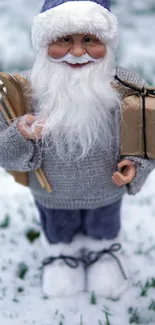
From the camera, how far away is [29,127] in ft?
3.61

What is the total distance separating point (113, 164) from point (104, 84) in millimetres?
197

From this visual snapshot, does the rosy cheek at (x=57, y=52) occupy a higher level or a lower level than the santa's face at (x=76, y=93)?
higher

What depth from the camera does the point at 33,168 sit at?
1152 millimetres

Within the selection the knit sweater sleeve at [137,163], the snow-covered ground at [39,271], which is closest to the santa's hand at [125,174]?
the knit sweater sleeve at [137,163]

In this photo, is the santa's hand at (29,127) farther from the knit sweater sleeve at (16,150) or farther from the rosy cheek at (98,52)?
the rosy cheek at (98,52)

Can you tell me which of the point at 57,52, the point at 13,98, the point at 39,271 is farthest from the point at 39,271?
the point at 57,52

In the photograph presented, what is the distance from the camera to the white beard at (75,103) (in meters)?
1.08

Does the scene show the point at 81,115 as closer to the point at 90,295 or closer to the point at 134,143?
the point at 134,143

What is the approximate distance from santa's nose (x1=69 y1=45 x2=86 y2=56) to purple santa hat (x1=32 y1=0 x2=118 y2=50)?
1.4 inches

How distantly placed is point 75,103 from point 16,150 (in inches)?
7.1

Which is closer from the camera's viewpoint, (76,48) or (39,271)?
(76,48)

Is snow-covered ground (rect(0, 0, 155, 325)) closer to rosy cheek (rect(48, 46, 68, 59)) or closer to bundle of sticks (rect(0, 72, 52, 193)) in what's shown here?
bundle of sticks (rect(0, 72, 52, 193))

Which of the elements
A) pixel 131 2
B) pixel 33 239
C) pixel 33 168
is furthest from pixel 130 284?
pixel 131 2

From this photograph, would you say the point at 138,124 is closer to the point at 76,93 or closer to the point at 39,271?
the point at 76,93
